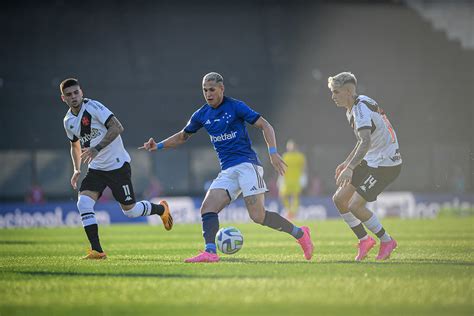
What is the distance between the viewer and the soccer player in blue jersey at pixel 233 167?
10062 mm

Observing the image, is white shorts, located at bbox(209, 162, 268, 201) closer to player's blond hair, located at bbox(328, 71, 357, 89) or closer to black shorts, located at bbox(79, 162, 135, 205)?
player's blond hair, located at bbox(328, 71, 357, 89)

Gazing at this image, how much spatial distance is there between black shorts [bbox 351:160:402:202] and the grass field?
2.67 ft

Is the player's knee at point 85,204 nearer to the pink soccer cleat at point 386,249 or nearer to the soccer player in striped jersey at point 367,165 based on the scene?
the soccer player in striped jersey at point 367,165

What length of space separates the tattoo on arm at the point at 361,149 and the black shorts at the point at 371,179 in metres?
0.50

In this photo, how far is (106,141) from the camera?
1077 centimetres

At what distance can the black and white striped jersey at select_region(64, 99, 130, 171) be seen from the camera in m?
10.9

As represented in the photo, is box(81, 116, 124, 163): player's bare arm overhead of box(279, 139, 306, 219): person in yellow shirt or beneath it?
overhead

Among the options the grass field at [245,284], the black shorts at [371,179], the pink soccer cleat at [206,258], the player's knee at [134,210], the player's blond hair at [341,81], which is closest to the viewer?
the grass field at [245,284]

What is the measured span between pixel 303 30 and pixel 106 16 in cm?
791

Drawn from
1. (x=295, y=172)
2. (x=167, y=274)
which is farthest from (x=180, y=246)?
(x=295, y=172)

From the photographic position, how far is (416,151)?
3475 cm

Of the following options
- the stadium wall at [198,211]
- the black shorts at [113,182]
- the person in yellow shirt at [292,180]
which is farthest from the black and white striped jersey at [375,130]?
the stadium wall at [198,211]

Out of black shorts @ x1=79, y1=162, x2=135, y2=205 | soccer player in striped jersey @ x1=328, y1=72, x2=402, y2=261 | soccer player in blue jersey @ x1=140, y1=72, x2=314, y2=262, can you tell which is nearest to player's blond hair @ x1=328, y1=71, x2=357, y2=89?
soccer player in striped jersey @ x1=328, y1=72, x2=402, y2=261

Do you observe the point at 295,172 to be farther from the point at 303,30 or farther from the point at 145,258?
the point at 145,258
